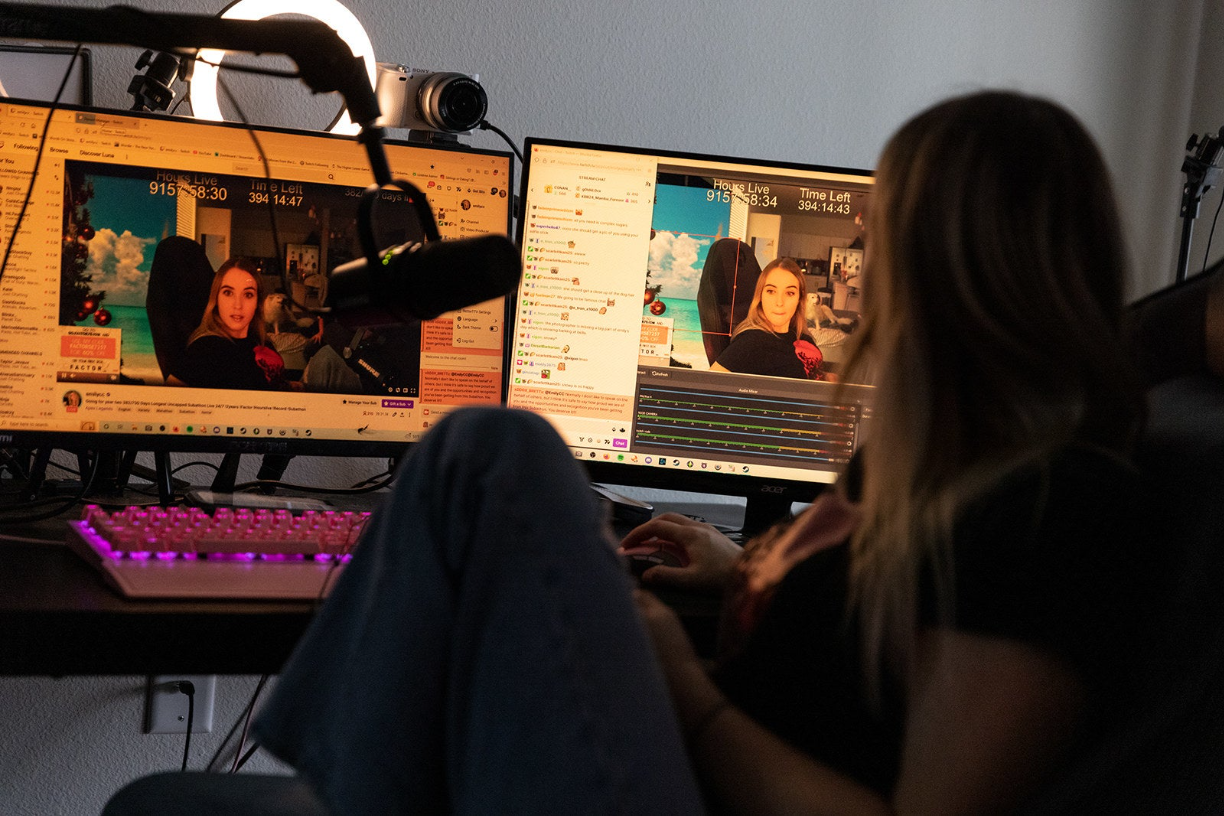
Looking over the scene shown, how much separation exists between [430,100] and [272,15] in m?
0.22

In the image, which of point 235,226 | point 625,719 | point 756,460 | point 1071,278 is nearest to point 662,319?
point 756,460

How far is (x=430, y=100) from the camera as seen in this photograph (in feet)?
4.08

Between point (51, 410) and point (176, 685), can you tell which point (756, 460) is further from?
point (176, 685)

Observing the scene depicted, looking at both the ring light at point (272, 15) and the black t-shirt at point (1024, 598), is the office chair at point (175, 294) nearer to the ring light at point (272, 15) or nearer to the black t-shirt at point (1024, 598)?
the ring light at point (272, 15)

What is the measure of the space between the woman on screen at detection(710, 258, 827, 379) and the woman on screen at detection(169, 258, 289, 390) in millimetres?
528

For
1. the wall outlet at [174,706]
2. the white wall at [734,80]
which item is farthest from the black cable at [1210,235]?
the wall outlet at [174,706]

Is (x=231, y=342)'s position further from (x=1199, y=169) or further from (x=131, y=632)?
(x=1199, y=169)

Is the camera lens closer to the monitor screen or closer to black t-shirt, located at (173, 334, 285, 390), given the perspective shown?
the monitor screen

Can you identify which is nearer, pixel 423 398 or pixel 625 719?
pixel 625 719

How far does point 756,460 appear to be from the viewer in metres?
1.25

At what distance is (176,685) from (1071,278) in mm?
1339

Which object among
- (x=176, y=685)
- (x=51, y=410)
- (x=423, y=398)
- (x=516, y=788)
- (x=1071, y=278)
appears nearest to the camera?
(x=516, y=788)

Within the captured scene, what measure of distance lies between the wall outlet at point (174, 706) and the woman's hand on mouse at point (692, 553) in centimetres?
83

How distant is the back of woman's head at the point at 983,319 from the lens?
0.64 metres
